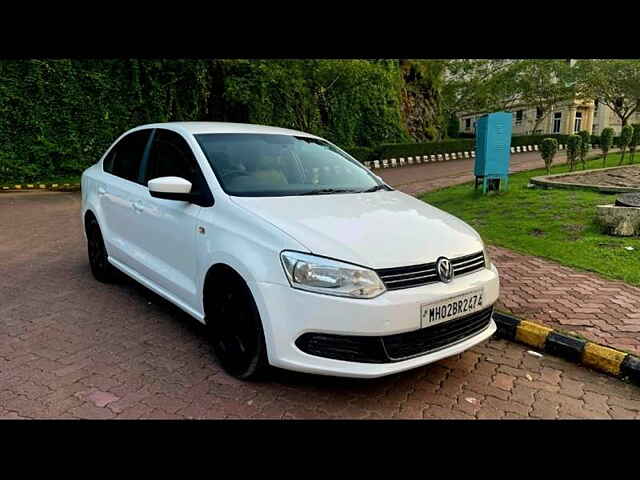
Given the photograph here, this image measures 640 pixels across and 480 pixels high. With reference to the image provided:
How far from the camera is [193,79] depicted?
1723 cm

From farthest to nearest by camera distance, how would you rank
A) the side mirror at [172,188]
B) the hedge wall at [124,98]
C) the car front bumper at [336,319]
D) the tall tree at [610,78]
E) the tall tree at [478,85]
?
the tall tree at [478,85]
the tall tree at [610,78]
the hedge wall at [124,98]
the side mirror at [172,188]
the car front bumper at [336,319]

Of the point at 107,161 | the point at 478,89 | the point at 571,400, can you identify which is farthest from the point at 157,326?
the point at 478,89

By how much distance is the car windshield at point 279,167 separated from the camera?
11.5 ft

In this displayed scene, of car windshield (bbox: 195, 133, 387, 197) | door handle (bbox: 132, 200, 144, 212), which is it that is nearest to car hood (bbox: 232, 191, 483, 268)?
car windshield (bbox: 195, 133, 387, 197)

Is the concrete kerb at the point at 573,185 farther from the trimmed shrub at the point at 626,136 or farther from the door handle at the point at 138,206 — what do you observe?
the door handle at the point at 138,206

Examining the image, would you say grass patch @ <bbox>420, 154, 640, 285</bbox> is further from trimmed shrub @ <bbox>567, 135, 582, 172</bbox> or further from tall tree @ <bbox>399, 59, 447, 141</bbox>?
tall tree @ <bbox>399, 59, 447, 141</bbox>

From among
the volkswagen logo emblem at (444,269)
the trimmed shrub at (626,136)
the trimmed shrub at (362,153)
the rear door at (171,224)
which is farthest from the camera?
the trimmed shrub at (362,153)

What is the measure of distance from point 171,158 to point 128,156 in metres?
→ 0.95

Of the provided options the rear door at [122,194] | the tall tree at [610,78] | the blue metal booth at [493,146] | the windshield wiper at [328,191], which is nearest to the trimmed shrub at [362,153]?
the blue metal booth at [493,146]

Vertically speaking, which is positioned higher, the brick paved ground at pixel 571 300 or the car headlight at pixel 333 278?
the car headlight at pixel 333 278

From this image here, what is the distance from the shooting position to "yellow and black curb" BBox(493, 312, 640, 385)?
11.1ft

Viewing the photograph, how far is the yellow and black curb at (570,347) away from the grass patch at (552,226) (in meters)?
1.77

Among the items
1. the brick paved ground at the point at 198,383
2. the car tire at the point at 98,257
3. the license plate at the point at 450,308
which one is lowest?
the brick paved ground at the point at 198,383
